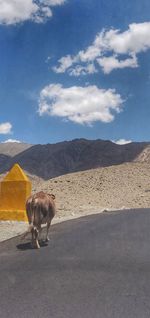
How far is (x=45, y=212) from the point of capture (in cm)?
965

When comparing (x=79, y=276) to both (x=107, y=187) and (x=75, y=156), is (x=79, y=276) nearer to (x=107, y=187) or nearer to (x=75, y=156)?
(x=107, y=187)

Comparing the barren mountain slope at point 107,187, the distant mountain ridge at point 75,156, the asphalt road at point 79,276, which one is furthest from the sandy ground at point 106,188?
the distant mountain ridge at point 75,156

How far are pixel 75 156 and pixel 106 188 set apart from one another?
280ft

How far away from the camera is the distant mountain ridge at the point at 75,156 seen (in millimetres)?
106625

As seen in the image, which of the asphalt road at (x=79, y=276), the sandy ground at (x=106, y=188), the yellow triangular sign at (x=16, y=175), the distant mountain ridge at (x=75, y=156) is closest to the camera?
the asphalt road at (x=79, y=276)

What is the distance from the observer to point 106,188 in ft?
102

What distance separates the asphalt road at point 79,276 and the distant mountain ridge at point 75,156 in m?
91.4

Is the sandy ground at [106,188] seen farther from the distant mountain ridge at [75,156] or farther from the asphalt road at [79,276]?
the distant mountain ridge at [75,156]

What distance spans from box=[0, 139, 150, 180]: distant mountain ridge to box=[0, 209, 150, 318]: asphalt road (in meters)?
91.4

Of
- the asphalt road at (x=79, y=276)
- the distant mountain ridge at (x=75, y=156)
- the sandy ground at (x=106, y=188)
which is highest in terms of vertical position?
the distant mountain ridge at (x=75, y=156)

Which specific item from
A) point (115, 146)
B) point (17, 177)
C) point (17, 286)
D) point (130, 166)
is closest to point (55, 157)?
point (115, 146)

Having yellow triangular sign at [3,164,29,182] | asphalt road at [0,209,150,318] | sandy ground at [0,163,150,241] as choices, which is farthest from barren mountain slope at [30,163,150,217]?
asphalt road at [0,209,150,318]

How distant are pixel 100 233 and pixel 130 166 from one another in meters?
26.6

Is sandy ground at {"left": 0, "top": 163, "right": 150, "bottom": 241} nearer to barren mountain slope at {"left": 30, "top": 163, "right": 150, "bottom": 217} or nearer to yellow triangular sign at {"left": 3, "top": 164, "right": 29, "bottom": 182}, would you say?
barren mountain slope at {"left": 30, "top": 163, "right": 150, "bottom": 217}
